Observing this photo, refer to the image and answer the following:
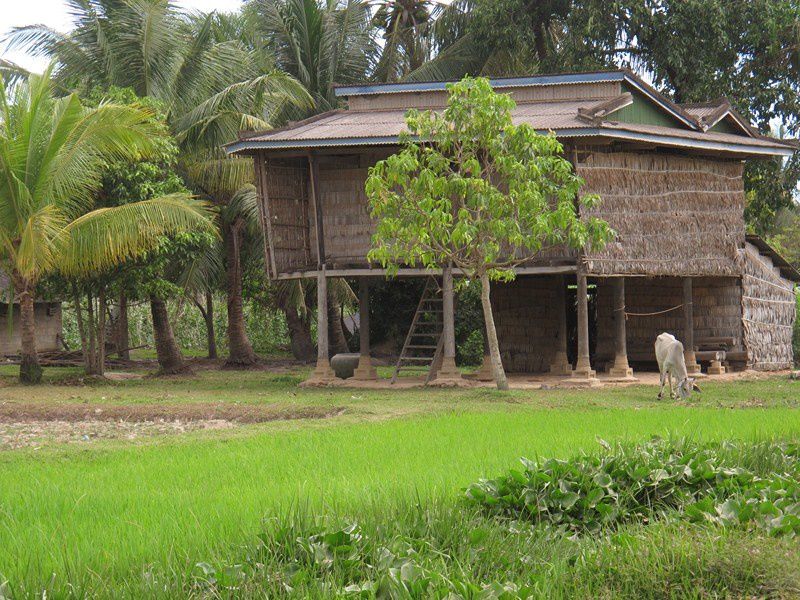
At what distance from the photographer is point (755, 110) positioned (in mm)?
22344

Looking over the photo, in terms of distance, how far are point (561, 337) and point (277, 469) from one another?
12141mm

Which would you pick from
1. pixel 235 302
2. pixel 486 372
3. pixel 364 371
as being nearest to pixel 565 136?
pixel 486 372

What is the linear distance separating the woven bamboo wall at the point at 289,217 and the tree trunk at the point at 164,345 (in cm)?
421

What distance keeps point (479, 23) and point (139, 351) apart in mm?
12910

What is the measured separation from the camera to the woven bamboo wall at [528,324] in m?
18.9

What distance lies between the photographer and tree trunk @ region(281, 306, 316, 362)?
24.9 m

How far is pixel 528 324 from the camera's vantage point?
19.0 metres

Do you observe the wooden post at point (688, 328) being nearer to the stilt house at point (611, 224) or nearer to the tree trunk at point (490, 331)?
the stilt house at point (611, 224)

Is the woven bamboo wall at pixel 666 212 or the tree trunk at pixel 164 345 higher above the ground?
the woven bamboo wall at pixel 666 212

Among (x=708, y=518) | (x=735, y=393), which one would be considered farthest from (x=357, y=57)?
(x=708, y=518)

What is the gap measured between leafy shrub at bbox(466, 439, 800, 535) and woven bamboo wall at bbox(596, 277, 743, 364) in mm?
12333

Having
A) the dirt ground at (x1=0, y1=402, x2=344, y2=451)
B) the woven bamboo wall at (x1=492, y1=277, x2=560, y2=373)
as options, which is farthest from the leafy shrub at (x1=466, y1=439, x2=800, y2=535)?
the woven bamboo wall at (x1=492, y1=277, x2=560, y2=373)

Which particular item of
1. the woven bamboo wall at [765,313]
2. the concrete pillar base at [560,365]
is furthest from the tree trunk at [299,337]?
the woven bamboo wall at [765,313]

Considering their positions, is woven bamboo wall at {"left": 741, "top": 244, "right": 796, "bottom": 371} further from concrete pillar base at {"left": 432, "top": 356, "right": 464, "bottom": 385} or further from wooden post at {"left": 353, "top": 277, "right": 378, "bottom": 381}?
wooden post at {"left": 353, "top": 277, "right": 378, "bottom": 381}
